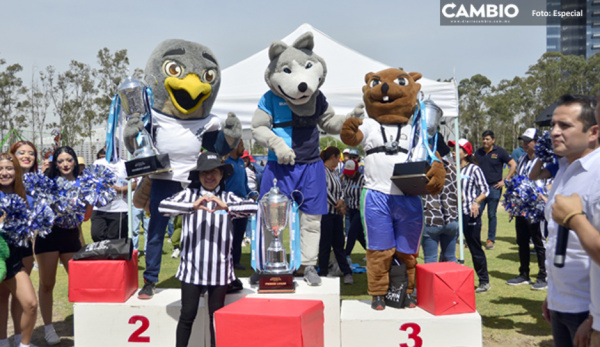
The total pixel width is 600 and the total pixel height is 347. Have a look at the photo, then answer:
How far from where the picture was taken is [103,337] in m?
4.47

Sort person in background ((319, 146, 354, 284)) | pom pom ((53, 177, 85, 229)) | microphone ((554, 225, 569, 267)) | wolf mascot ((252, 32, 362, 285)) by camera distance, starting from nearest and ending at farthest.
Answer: microphone ((554, 225, 569, 267)) < pom pom ((53, 177, 85, 229)) < wolf mascot ((252, 32, 362, 285)) < person in background ((319, 146, 354, 284))

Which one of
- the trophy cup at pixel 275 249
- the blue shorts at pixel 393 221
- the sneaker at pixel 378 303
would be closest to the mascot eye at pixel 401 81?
the blue shorts at pixel 393 221

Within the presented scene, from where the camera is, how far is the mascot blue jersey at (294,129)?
5066mm

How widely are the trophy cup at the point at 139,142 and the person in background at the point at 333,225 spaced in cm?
279

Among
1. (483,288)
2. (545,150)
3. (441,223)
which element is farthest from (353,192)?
(545,150)

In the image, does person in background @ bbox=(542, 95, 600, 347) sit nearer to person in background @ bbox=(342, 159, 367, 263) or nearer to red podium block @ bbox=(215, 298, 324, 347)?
red podium block @ bbox=(215, 298, 324, 347)

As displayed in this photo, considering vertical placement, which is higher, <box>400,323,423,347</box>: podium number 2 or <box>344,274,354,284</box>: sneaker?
<box>400,323,423,347</box>: podium number 2

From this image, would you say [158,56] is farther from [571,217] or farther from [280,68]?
[571,217]

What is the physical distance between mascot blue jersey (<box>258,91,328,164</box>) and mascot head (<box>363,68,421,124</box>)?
67 centimetres

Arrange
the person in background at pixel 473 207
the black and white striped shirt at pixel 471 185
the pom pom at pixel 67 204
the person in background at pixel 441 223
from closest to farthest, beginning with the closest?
the pom pom at pixel 67 204 → the person in background at pixel 441 223 → the person in background at pixel 473 207 → the black and white striped shirt at pixel 471 185

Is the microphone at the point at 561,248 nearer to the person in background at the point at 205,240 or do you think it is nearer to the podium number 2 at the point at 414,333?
the podium number 2 at the point at 414,333

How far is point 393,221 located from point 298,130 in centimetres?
130

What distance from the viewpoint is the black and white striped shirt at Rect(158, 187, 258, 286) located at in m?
3.93

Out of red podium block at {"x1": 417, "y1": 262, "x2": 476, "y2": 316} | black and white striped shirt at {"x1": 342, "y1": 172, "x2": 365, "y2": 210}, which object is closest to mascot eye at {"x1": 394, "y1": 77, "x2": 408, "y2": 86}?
red podium block at {"x1": 417, "y1": 262, "x2": 476, "y2": 316}
